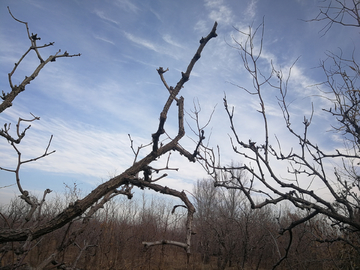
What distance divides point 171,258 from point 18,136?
49.3 feet

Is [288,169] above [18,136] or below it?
above

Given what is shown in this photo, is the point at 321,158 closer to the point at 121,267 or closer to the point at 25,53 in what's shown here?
the point at 25,53

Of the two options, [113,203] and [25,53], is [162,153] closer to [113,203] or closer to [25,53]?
[25,53]

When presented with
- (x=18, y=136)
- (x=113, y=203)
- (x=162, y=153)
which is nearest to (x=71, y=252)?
(x=113, y=203)

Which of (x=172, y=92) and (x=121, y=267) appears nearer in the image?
(x=172, y=92)

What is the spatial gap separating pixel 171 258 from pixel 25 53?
15.6 m

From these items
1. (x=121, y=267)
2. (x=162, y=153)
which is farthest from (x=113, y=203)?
(x=162, y=153)

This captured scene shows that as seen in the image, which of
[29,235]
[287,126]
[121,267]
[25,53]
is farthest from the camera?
[121,267]

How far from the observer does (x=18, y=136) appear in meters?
2.26

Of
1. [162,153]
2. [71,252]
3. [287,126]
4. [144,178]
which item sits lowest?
[71,252]

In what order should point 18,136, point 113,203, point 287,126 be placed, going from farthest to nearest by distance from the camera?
1. point 113,203
2. point 287,126
3. point 18,136

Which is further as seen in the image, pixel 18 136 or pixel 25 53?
pixel 18 136

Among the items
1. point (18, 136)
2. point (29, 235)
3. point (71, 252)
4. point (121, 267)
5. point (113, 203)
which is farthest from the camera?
point (71, 252)

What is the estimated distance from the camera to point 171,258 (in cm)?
1495
